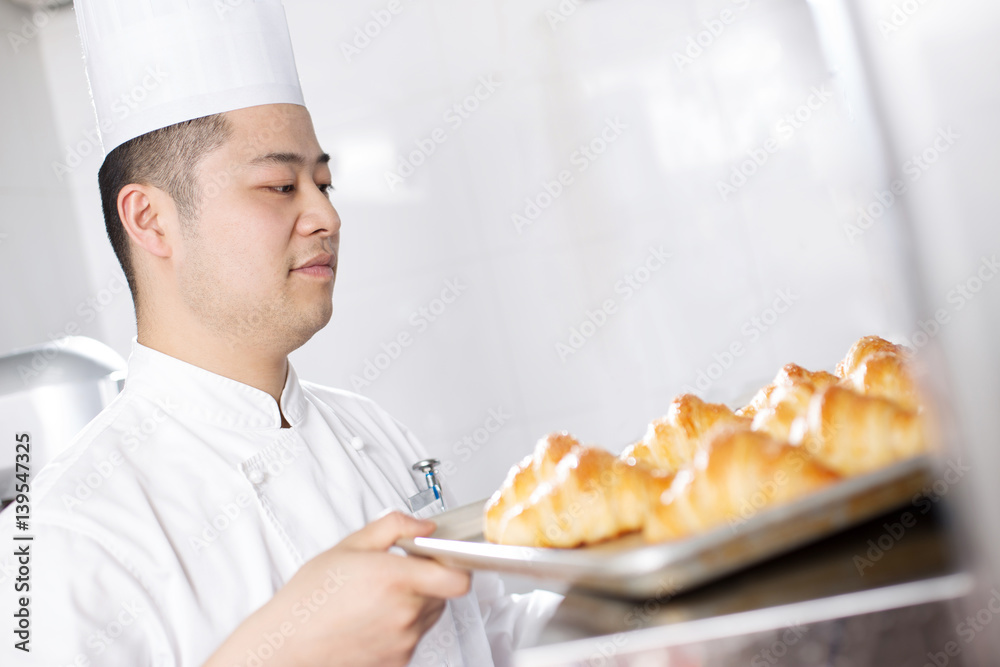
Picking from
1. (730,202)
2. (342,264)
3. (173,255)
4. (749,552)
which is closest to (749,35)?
(730,202)

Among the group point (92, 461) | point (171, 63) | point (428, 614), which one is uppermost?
point (171, 63)

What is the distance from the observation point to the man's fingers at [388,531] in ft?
2.54

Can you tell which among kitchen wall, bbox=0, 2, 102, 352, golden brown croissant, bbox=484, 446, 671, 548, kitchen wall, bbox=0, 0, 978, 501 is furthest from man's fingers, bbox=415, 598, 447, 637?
kitchen wall, bbox=0, 2, 102, 352

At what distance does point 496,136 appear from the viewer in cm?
259

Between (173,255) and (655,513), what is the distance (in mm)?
961

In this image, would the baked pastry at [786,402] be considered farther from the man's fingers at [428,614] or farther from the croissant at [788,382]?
the man's fingers at [428,614]

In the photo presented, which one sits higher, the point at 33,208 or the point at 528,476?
the point at 33,208

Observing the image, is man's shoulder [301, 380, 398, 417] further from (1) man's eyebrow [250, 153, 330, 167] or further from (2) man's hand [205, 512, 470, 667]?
(2) man's hand [205, 512, 470, 667]

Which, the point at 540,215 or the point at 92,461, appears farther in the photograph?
the point at 540,215

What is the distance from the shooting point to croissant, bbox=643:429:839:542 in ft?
1.87

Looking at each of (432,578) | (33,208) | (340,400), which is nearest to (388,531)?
(432,578)

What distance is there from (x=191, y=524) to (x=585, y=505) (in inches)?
26.5

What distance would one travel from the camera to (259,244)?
1238 millimetres

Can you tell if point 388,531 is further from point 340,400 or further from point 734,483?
point 340,400
